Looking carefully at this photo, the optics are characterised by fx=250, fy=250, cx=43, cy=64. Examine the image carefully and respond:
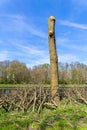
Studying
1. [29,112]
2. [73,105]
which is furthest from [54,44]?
[29,112]

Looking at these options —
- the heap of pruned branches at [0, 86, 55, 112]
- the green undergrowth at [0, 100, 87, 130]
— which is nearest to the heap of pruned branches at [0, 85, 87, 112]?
the heap of pruned branches at [0, 86, 55, 112]

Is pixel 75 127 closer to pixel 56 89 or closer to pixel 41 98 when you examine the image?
pixel 41 98

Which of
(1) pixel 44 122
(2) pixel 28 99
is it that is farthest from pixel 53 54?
(1) pixel 44 122

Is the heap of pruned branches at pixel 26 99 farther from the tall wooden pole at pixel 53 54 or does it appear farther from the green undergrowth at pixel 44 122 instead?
the tall wooden pole at pixel 53 54

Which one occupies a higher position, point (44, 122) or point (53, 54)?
point (53, 54)

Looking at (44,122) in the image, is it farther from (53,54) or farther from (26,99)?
(53,54)

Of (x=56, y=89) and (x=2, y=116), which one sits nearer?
(x=2, y=116)

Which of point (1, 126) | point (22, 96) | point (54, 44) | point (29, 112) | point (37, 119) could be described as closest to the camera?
point (1, 126)

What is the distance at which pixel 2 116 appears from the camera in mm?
6953

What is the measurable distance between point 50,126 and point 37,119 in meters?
0.49

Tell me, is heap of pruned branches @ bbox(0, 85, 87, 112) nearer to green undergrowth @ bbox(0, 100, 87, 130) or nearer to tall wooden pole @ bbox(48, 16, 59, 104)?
tall wooden pole @ bbox(48, 16, 59, 104)

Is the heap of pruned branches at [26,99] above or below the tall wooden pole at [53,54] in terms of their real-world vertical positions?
below

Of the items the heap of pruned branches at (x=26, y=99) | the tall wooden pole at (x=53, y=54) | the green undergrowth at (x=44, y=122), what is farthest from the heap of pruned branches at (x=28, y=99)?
the green undergrowth at (x=44, y=122)

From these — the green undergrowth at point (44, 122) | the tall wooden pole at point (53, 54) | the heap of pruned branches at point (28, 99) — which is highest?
the tall wooden pole at point (53, 54)
